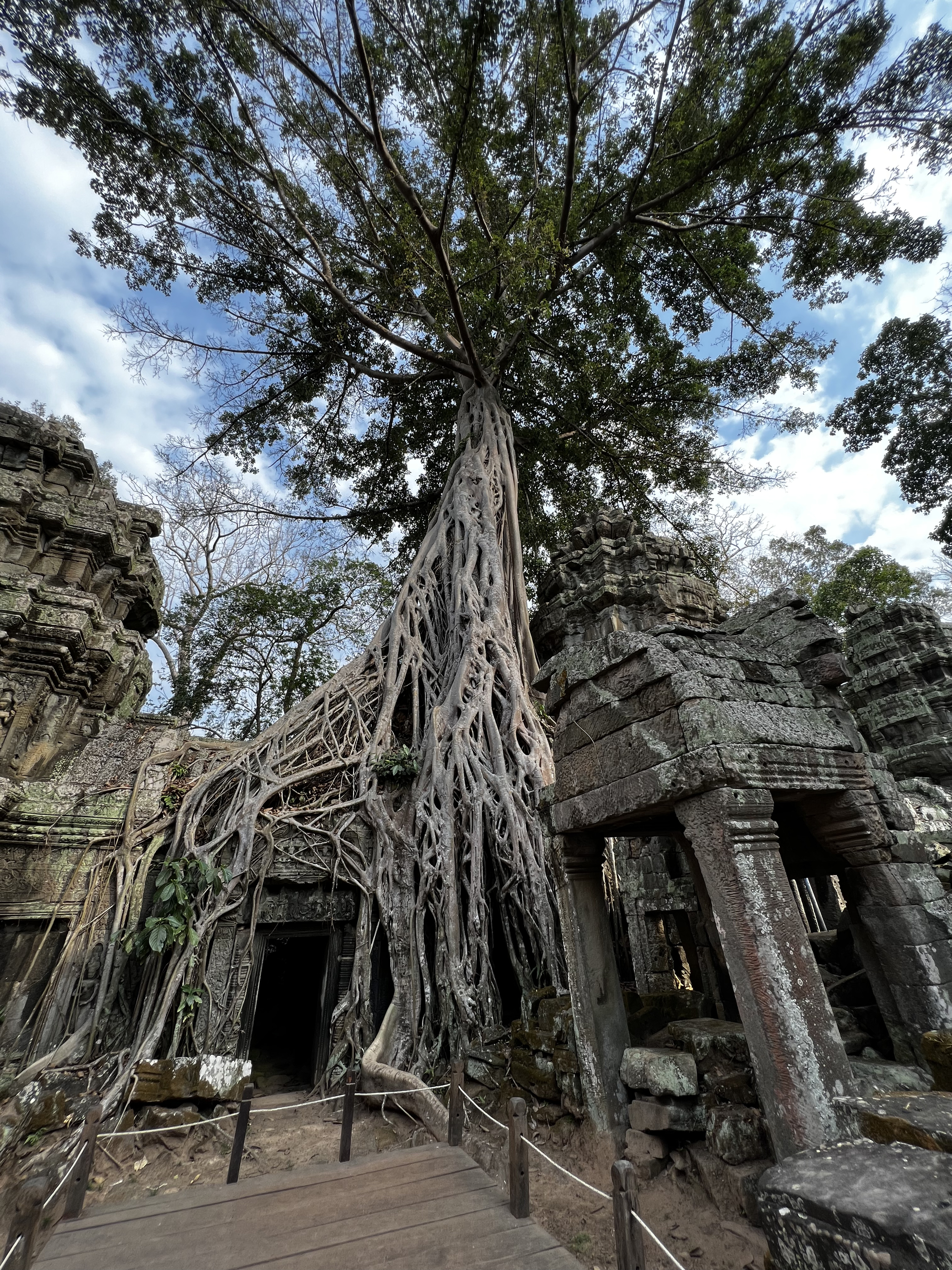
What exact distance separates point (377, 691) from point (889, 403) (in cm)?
940

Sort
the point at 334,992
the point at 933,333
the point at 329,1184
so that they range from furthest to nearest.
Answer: the point at 933,333 < the point at 334,992 < the point at 329,1184

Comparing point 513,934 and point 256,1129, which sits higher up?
point 513,934

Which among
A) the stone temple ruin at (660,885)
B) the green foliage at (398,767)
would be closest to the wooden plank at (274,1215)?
the stone temple ruin at (660,885)

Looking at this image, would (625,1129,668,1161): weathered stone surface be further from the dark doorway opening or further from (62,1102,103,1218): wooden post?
the dark doorway opening

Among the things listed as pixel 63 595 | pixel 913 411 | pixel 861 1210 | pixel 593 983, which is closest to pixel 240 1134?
pixel 593 983

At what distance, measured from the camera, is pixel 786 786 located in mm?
2686

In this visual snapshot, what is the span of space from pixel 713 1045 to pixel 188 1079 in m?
3.60

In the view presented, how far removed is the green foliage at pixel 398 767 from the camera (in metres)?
5.98

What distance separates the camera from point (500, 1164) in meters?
3.13

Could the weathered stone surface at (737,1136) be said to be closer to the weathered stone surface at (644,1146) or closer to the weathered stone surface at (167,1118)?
the weathered stone surface at (644,1146)

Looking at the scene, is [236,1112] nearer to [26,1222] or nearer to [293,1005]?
[26,1222]

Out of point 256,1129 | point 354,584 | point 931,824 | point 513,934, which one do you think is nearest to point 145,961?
point 256,1129

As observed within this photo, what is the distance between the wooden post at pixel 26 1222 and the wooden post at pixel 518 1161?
1582 mm

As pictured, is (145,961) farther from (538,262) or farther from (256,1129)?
(538,262)
